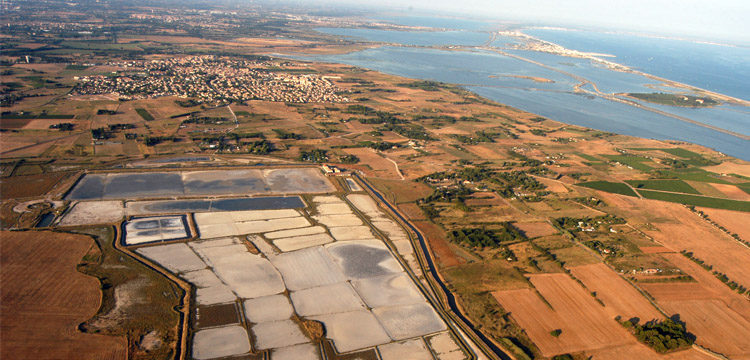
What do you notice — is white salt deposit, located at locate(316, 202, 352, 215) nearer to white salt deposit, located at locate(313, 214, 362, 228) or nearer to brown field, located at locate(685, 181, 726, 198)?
white salt deposit, located at locate(313, 214, 362, 228)

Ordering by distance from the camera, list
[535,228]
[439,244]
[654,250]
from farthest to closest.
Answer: [535,228] → [654,250] → [439,244]

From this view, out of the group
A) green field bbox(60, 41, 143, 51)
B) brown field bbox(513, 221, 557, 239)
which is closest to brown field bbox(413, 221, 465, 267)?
brown field bbox(513, 221, 557, 239)

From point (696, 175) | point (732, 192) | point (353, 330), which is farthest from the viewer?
point (696, 175)

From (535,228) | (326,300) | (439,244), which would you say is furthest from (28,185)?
(535,228)

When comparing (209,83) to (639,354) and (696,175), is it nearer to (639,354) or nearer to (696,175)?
(639,354)

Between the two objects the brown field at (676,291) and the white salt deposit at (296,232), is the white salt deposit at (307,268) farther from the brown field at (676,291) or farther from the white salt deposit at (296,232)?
the brown field at (676,291)

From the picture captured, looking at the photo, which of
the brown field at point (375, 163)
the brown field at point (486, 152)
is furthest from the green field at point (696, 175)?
the brown field at point (375, 163)

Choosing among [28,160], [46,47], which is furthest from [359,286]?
[46,47]
